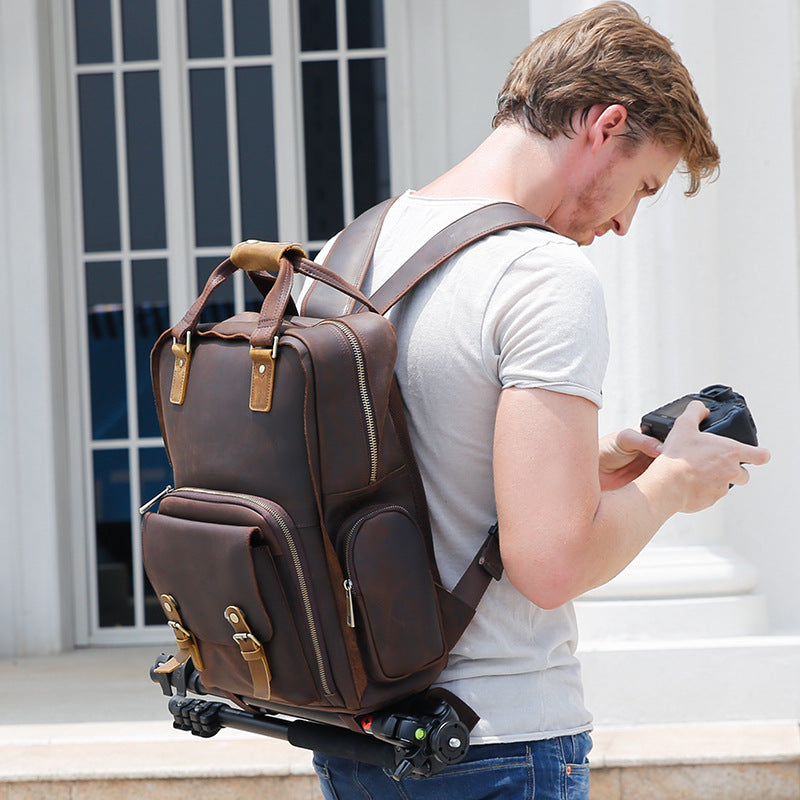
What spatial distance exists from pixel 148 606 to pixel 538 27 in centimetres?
301

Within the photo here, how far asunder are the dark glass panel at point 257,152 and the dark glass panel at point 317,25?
0.22 metres

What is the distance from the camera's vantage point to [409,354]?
1.19 meters

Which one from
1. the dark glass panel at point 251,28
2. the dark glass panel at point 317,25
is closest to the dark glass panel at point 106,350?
the dark glass panel at point 251,28

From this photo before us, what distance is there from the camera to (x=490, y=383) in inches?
45.1

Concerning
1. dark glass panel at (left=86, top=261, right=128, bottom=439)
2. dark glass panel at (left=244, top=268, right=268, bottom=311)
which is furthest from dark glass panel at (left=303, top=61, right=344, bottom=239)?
dark glass panel at (left=86, top=261, right=128, bottom=439)

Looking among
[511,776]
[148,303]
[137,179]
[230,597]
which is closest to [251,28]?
[137,179]

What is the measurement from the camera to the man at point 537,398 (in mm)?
1098

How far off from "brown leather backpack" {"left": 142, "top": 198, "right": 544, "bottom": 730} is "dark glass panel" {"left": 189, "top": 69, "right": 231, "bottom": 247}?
3.81m

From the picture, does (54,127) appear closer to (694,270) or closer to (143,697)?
(143,697)

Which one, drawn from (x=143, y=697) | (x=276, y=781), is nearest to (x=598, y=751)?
(x=276, y=781)

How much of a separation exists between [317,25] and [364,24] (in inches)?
8.2

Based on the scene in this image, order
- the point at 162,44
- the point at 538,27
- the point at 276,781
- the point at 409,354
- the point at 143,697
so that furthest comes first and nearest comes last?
the point at 162,44, the point at 143,697, the point at 538,27, the point at 276,781, the point at 409,354

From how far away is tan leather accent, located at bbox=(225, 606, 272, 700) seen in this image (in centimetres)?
116

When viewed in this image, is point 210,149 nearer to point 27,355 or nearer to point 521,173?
point 27,355
